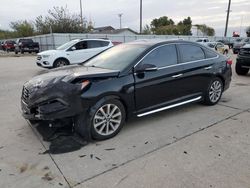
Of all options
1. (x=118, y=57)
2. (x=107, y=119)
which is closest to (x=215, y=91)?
(x=118, y=57)

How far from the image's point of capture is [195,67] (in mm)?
5371

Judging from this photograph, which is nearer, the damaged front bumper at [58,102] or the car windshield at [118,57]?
the damaged front bumper at [58,102]

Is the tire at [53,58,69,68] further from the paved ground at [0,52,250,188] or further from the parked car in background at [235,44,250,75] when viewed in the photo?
the parked car in background at [235,44,250,75]

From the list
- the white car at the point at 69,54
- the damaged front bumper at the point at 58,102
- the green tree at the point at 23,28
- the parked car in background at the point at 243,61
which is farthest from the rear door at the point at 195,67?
the green tree at the point at 23,28

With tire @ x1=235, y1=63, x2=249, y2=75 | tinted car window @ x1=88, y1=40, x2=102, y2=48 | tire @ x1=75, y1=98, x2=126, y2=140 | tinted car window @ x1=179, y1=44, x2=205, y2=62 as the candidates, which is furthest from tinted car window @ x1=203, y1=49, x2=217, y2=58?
tinted car window @ x1=88, y1=40, x2=102, y2=48

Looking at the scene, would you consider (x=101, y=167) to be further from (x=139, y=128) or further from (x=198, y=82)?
(x=198, y=82)

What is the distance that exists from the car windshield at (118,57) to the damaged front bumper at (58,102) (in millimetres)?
996

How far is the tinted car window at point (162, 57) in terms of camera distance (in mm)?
4691

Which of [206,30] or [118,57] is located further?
[206,30]

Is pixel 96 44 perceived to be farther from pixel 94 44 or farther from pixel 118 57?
pixel 118 57

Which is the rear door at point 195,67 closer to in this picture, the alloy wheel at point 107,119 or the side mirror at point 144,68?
the side mirror at point 144,68

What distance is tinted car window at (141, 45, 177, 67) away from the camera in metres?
4.69

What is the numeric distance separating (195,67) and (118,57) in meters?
1.68

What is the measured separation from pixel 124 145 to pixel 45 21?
42310 mm
